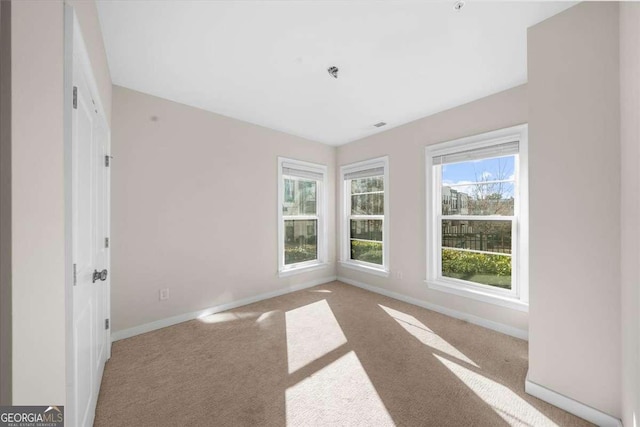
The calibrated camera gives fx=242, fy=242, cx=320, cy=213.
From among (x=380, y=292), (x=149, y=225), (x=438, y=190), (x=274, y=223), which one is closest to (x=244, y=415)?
(x=149, y=225)

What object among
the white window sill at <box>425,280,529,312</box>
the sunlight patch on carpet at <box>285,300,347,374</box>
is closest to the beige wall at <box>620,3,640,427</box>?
the white window sill at <box>425,280,529,312</box>

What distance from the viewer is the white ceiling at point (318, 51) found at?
5.26 feet

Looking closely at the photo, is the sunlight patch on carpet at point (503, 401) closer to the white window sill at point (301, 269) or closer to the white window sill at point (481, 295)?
the white window sill at point (481, 295)

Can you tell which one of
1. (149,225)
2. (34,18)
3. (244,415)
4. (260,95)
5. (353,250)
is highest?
(260,95)

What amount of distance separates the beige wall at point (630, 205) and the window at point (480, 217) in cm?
116

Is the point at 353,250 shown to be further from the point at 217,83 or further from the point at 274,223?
the point at 217,83

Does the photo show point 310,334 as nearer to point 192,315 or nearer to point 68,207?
point 192,315

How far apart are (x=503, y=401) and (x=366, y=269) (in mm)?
2471

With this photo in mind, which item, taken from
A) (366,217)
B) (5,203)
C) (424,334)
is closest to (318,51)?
(5,203)

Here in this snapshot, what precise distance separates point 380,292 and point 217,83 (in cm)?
352

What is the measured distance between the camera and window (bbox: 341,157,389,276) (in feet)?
12.6

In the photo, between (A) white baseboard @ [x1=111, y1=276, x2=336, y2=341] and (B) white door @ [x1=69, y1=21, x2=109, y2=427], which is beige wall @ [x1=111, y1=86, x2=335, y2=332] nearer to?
(A) white baseboard @ [x1=111, y1=276, x2=336, y2=341]

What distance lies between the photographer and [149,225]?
104 inches

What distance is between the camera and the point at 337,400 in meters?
1.67
